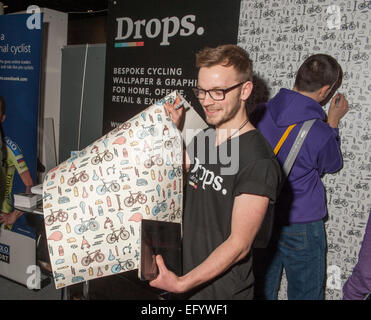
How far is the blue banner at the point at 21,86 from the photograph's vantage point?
243 centimetres

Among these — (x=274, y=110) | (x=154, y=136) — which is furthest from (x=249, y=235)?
(x=274, y=110)

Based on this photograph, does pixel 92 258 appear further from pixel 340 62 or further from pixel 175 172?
pixel 340 62

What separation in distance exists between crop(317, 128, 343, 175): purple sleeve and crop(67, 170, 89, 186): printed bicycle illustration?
3.89 feet

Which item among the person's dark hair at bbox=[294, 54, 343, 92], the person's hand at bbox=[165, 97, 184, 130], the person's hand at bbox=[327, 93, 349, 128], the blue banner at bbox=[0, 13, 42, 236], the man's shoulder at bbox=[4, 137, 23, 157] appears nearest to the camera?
the person's hand at bbox=[165, 97, 184, 130]

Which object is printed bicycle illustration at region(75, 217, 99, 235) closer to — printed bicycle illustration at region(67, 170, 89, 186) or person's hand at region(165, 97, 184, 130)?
printed bicycle illustration at region(67, 170, 89, 186)

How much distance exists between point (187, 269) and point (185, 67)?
1491 mm

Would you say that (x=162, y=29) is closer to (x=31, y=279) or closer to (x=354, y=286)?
(x=354, y=286)

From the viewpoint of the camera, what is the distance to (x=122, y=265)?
1303 mm

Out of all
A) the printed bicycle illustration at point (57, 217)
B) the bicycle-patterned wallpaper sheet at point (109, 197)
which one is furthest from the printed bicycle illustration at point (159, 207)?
the printed bicycle illustration at point (57, 217)

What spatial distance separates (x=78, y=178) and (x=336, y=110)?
57.9 inches

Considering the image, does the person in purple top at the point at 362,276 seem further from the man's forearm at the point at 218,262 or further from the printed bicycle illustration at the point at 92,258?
the printed bicycle illustration at the point at 92,258

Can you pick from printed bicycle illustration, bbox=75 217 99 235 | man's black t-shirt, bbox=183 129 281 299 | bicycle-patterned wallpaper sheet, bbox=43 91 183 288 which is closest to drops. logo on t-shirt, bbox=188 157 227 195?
man's black t-shirt, bbox=183 129 281 299

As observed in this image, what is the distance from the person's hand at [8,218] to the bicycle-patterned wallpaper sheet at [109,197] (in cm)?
175

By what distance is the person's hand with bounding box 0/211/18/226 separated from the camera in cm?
272
